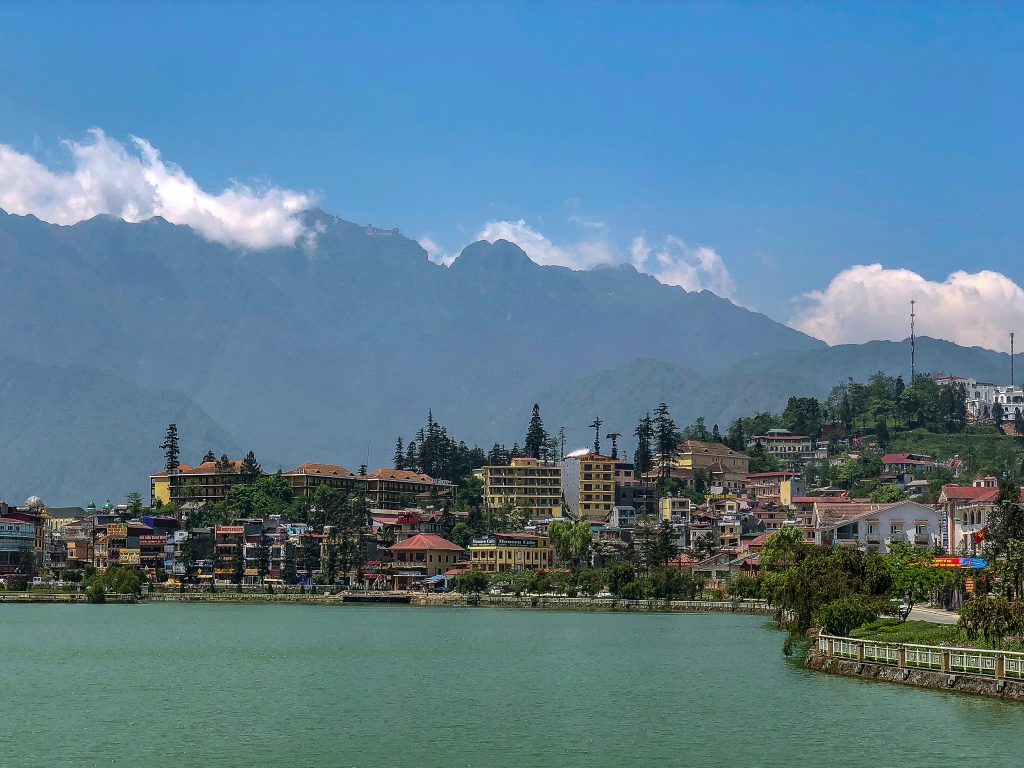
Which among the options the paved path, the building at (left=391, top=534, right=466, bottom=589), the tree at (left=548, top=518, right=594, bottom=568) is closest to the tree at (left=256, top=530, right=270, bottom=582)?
the building at (left=391, top=534, right=466, bottom=589)

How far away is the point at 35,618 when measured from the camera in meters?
135

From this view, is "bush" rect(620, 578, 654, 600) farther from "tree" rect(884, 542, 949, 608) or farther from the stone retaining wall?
the stone retaining wall

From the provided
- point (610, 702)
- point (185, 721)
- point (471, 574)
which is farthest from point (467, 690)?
point (471, 574)

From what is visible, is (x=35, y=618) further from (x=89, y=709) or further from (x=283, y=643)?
(x=89, y=709)

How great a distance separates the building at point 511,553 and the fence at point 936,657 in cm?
12512

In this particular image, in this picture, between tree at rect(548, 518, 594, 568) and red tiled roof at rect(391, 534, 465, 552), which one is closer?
tree at rect(548, 518, 594, 568)

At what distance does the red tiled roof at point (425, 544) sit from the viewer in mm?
190875

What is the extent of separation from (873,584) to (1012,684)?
27139 mm

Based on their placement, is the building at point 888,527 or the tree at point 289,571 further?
the tree at point 289,571

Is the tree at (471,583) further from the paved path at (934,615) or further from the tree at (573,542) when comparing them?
the paved path at (934,615)

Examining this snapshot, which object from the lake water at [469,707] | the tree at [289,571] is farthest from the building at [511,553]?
the lake water at [469,707]

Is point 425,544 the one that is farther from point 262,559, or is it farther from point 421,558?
point 262,559

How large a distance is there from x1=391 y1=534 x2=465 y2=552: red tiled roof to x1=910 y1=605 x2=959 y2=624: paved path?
91549 mm

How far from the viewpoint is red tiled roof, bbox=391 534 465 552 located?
19088 centimetres
